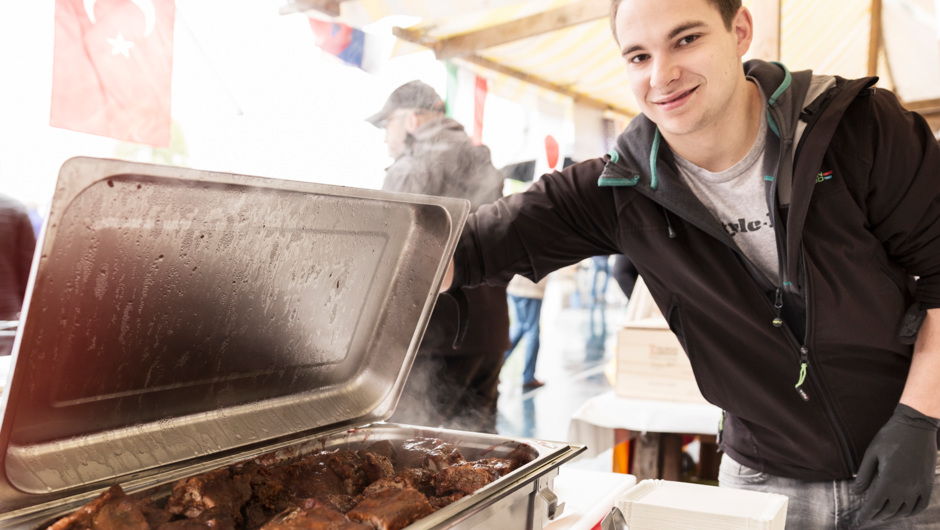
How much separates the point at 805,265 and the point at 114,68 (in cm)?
245

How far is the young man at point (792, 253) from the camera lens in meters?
1.76

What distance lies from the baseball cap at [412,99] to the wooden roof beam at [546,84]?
2.78m

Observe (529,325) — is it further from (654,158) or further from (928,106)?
(654,158)

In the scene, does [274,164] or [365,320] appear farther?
[274,164]

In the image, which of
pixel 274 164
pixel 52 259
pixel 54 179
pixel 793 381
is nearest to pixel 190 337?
pixel 52 259

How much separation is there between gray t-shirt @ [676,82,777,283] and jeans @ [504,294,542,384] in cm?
573

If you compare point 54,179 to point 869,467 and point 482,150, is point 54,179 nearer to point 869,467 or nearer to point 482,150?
point 869,467

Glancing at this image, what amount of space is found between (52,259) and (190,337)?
0.42 m

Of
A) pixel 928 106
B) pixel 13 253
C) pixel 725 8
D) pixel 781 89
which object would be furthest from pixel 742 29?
pixel 928 106

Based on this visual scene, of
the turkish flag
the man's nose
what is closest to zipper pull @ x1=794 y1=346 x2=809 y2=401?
the man's nose

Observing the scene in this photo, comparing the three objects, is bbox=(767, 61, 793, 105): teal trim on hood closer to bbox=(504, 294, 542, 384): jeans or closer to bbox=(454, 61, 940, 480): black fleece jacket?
bbox=(454, 61, 940, 480): black fleece jacket

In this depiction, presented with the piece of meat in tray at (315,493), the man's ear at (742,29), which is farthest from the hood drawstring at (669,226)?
the piece of meat in tray at (315,493)

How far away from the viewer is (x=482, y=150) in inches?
134

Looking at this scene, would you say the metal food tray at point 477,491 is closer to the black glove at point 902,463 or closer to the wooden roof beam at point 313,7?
the black glove at point 902,463
